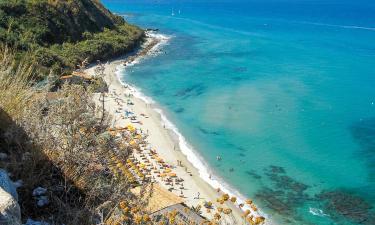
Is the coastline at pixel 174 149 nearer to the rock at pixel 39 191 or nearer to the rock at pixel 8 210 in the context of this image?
the rock at pixel 39 191

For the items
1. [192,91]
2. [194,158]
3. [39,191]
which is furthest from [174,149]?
[39,191]

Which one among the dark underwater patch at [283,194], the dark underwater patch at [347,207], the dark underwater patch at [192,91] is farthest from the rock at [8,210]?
the dark underwater patch at [192,91]

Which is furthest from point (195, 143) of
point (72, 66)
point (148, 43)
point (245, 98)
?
point (148, 43)

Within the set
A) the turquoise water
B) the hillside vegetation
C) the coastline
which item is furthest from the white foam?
the hillside vegetation

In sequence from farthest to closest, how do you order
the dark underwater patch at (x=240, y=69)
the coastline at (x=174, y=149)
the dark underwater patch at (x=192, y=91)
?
1. the dark underwater patch at (x=240, y=69)
2. the dark underwater patch at (x=192, y=91)
3. the coastline at (x=174, y=149)

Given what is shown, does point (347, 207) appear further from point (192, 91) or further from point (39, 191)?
point (192, 91)

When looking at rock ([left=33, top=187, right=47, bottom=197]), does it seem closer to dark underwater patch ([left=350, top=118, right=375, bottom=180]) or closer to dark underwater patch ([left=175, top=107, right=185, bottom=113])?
dark underwater patch ([left=350, top=118, right=375, bottom=180])
